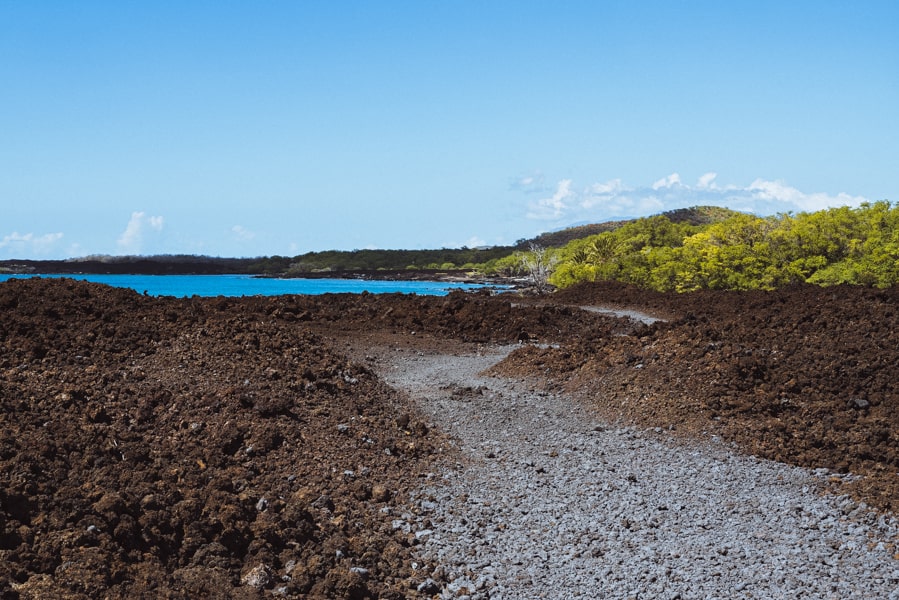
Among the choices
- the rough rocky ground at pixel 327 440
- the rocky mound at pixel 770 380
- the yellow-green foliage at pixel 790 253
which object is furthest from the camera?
the yellow-green foliage at pixel 790 253

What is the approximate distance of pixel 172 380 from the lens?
→ 30.5 feet

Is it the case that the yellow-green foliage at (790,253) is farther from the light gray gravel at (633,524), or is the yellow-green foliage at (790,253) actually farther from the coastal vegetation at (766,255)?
the light gray gravel at (633,524)

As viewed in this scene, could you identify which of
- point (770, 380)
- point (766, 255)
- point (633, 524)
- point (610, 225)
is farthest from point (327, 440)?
point (610, 225)

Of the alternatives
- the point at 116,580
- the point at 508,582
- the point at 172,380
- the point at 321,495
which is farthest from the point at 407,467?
the point at 116,580

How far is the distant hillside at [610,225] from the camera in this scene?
324ft

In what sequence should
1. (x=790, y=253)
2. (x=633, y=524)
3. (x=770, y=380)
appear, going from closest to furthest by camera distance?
(x=633, y=524) < (x=770, y=380) < (x=790, y=253)

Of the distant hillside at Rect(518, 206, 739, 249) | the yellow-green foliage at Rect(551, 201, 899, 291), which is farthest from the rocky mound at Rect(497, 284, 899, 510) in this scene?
the distant hillside at Rect(518, 206, 739, 249)

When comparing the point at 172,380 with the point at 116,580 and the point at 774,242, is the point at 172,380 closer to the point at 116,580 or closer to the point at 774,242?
the point at 116,580

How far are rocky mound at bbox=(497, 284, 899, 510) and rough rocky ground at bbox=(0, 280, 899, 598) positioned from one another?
0.13 feet

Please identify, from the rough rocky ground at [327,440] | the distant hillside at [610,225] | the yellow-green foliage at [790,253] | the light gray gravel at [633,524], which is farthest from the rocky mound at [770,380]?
the distant hillside at [610,225]

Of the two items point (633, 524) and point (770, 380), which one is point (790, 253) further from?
point (633, 524)

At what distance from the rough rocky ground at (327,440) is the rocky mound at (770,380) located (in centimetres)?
4

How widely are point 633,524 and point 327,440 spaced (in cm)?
343

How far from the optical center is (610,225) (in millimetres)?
116750
